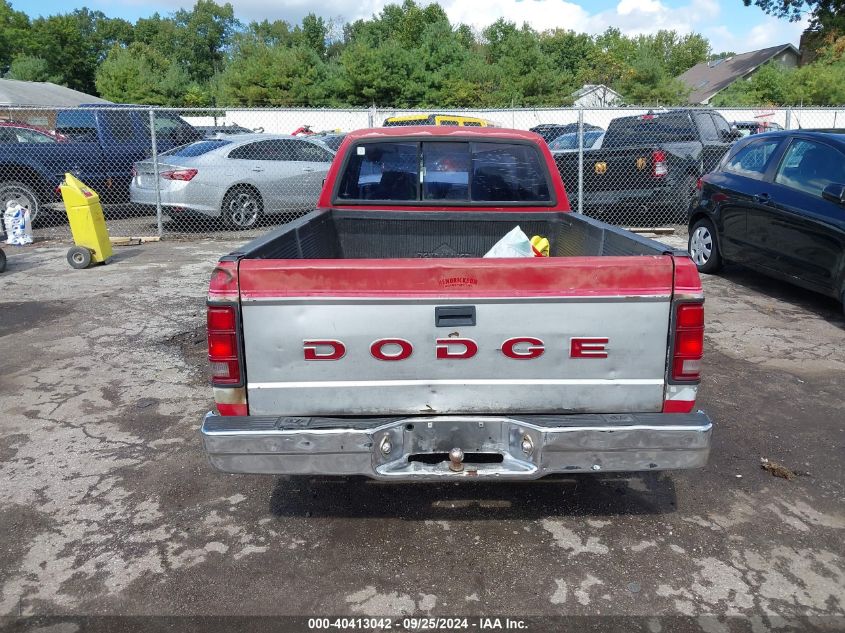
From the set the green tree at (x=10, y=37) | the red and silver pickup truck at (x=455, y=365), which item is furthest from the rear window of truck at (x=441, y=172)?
the green tree at (x=10, y=37)

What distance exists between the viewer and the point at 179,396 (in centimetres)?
506

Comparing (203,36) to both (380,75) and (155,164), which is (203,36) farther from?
(155,164)

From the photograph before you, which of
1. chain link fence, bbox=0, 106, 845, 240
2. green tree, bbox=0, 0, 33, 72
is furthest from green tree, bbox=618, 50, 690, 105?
green tree, bbox=0, 0, 33, 72

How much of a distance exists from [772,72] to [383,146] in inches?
1808

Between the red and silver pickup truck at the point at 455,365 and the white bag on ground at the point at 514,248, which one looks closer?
the red and silver pickup truck at the point at 455,365

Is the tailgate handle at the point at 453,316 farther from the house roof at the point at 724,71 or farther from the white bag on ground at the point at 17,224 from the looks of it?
the house roof at the point at 724,71

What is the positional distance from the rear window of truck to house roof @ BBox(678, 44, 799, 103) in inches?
2163

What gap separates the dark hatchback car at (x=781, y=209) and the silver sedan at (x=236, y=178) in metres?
6.80

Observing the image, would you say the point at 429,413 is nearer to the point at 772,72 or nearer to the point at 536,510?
the point at 536,510

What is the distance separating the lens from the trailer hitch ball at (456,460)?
2791 mm

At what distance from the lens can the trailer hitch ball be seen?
9.16ft

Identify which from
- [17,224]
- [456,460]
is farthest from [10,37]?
[456,460]

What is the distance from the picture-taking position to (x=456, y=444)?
2867 millimetres

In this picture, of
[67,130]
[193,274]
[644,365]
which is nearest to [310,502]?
[644,365]
